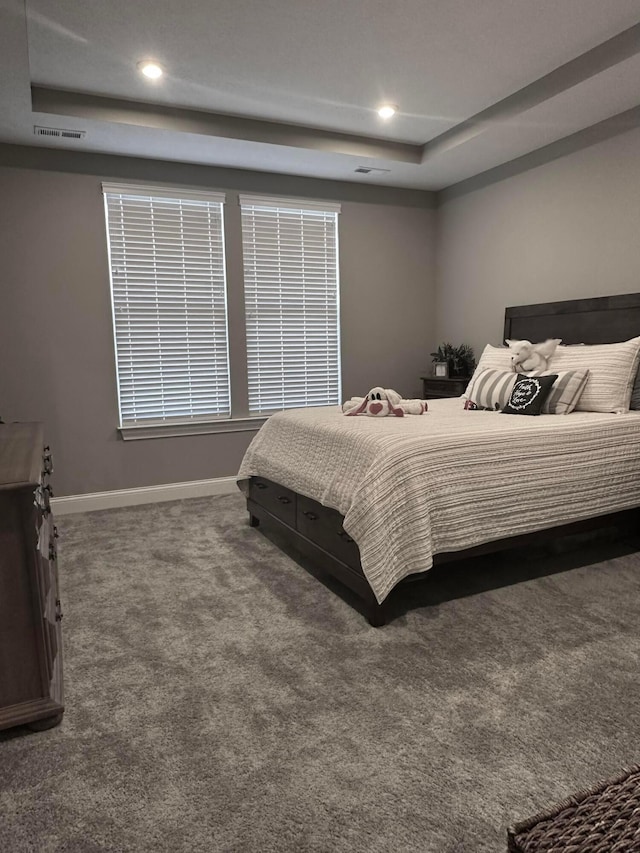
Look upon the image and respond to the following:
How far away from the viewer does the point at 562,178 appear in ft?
13.2

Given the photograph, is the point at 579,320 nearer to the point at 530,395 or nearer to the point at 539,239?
the point at 539,239

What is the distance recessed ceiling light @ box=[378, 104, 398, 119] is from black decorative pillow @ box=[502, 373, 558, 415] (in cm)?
194

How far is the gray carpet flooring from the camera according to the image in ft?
4.73

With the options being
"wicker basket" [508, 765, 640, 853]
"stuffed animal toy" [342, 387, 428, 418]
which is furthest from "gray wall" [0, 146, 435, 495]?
"wicker basket" [508, 765, 640, 853]

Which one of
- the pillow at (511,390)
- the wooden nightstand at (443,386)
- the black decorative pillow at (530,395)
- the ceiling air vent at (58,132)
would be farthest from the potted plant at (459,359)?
the ceiling air vent at (58,132)

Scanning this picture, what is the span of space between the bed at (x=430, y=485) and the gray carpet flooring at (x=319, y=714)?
27 cm

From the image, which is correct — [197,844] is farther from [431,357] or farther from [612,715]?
[431,357]

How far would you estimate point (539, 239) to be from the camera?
14.0 feet

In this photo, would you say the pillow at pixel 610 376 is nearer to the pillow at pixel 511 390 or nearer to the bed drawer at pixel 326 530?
the pillow at pixel 511 390

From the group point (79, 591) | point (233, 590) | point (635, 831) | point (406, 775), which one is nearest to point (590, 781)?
point (406, 775)

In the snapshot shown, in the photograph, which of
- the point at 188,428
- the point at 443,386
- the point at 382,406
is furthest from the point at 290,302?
the point at 382,406

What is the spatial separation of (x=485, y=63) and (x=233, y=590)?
10.2 ft

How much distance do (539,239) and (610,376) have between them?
56.6 inches

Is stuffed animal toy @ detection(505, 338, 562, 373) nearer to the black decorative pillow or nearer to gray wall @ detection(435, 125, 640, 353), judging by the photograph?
the black decorative pillow
